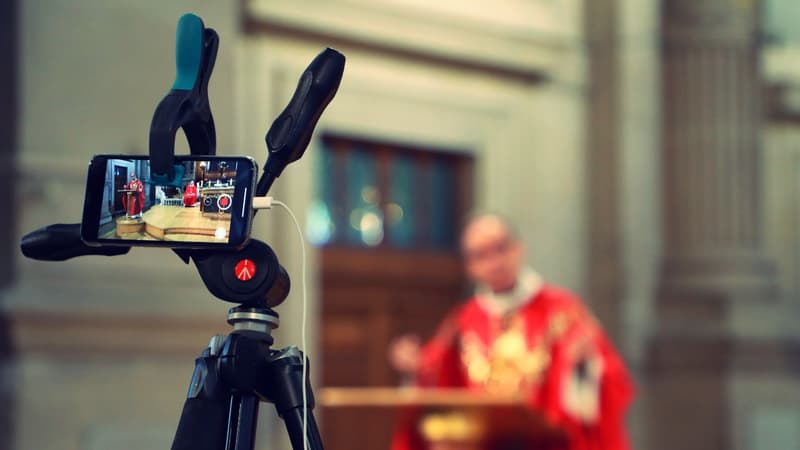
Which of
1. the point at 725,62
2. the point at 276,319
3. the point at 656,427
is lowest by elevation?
the point at 656,427

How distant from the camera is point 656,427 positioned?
23.1 ft

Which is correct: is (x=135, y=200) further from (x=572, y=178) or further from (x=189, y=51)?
(x=572, y=178)

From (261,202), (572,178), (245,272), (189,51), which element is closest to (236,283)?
(245,272)

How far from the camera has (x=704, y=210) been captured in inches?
283

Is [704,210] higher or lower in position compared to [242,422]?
higher

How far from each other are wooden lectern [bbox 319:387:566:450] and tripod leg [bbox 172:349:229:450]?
1.68m

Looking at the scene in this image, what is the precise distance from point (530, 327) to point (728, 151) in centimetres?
217

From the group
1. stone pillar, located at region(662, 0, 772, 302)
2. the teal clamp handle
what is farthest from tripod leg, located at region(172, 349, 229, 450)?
stone pillar, located at region(662, 0, 772, 302)

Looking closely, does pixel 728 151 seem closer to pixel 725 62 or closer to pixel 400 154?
pixel 725 62

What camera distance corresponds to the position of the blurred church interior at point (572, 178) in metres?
6.34

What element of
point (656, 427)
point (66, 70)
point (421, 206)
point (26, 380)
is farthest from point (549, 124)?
point (26, 380)

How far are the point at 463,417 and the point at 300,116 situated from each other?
9.55 ft

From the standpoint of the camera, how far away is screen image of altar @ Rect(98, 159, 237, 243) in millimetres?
1855

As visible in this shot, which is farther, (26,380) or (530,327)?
(530,327)
